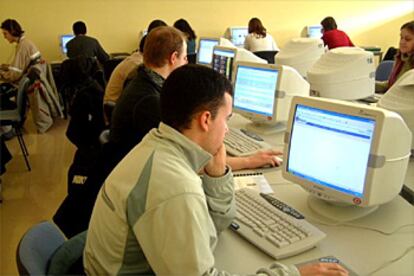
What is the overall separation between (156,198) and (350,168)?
0.68m

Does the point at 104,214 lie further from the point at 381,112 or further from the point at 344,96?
the point at 344,96

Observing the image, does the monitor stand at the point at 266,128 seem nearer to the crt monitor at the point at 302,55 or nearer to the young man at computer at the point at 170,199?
the crt monitor at the point at 302,55

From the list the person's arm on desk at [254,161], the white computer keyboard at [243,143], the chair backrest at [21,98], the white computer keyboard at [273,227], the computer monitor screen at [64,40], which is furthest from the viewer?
the computer monitor screen at [64,40]

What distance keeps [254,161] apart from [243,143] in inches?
11.4

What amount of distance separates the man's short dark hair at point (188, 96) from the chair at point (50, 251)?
0.46 m

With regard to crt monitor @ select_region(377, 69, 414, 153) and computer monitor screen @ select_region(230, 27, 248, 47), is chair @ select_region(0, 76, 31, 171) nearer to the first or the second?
crt monitor @ select_region(377, 69, 414, 153)

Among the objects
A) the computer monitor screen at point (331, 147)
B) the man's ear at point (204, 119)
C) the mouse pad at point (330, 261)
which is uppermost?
the man's ear at point (204, 119)

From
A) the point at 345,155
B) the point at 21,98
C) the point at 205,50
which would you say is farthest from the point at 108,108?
the point at 345,155

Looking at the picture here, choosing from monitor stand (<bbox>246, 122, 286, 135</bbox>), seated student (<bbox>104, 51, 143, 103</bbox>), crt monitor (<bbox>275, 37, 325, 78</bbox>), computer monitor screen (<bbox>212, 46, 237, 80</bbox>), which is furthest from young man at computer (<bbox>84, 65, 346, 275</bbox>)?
seated student (<bbox>104, 51, 143, 103</bbox>)

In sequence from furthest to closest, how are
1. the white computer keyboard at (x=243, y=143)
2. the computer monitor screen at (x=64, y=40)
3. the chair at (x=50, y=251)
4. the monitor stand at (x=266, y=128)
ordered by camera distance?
the computer monitor screen at (x=64, y=40), the monitor stand at (x=266, y=128), the white computer keyboard at (x=243, y=143), the chair at (x=50, y=251)

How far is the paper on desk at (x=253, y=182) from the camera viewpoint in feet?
5.27

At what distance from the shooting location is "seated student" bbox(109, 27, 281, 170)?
2021 millimetres

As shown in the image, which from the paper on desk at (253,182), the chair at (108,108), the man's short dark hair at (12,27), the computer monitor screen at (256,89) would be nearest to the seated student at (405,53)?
the computer monitor screen at (256,89)

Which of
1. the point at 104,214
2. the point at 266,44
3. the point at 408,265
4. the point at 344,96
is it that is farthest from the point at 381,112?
the point at 266,44
